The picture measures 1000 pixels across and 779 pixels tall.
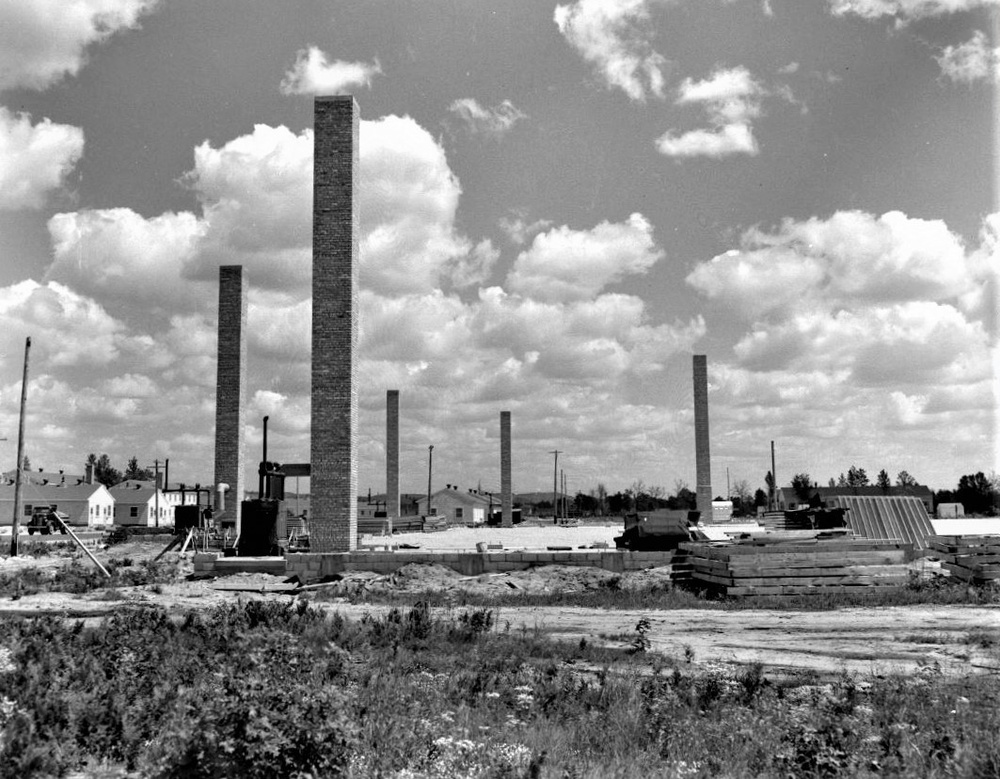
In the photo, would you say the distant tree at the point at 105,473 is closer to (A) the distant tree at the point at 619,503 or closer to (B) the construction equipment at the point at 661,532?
(A) the distant tree at the point at 619,503

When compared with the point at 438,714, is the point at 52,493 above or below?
above

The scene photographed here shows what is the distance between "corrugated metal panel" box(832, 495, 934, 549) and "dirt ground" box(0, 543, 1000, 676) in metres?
6.56

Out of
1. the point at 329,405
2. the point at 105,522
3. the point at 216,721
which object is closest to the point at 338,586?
the point at 329,405

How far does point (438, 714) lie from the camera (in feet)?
23.0

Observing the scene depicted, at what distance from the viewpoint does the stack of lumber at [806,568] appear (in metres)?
16.4

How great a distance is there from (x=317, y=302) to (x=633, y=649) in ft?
41.3

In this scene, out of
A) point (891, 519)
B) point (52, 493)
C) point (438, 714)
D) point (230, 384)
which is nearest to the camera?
point (438, 714)

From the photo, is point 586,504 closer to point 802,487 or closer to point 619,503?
point 619,503

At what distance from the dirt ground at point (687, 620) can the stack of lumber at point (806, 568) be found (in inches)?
55.6

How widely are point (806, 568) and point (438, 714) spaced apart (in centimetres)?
1140

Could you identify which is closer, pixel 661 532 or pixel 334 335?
pixel 334 335

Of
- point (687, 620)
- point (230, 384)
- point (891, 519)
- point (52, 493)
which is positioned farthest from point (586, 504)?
point (687, 620)

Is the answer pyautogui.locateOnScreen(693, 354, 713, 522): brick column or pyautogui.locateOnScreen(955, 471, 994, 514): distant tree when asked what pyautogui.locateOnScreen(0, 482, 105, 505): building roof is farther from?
pyautogui.locateOnScreen(955, 471, 994, 514): distant tree

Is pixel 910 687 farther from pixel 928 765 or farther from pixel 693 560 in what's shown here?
pixel 693 560
